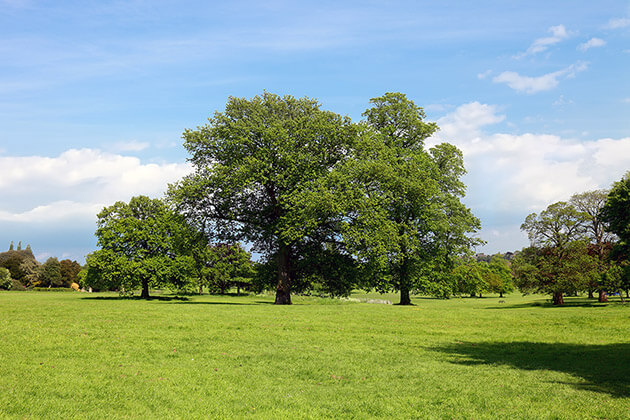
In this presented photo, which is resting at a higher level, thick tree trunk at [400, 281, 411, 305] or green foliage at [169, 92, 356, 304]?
green foliage at [169, 92, 356, 304]

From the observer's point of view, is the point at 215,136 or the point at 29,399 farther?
the point at 215,136

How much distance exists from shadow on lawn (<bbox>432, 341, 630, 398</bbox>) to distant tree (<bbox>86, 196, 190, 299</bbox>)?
4727 cm

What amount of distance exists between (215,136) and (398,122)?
74.0 ft

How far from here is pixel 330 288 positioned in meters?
49.1

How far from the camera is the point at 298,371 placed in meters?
15.3

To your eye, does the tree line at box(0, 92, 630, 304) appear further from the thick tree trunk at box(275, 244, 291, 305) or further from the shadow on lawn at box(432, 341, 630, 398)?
the shadow on lawn at box(432, 341, 630, 398)

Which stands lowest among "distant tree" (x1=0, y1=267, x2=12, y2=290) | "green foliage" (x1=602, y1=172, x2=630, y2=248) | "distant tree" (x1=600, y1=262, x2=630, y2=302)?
"distant tree" (x1=0, y1=267, x2=12, y2=290)

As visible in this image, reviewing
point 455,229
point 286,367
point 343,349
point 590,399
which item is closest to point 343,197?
point 455,229

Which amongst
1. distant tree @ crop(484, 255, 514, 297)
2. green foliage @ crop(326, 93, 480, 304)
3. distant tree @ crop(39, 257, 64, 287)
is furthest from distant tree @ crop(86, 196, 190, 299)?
distant tree @ crop(484, 255, 514, 297)

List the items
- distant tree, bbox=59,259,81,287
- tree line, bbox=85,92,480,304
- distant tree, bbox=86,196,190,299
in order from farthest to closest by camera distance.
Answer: distant tree, bbox=59,259,81,287, distant tree, bbox=86,196,190,299, tree line, bbox=85,92,480,304

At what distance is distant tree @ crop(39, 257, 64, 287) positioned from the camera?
422 ft

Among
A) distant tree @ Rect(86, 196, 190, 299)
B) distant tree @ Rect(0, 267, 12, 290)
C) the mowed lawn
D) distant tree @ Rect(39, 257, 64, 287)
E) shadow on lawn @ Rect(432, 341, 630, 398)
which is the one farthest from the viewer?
distant tree @ Rect(39, 257, 64, 287)

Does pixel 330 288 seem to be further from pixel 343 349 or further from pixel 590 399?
pixel 590 399

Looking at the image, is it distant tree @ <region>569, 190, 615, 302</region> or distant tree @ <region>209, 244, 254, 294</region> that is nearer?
distant tree @ <region>569, 190, 615, 302</region>
